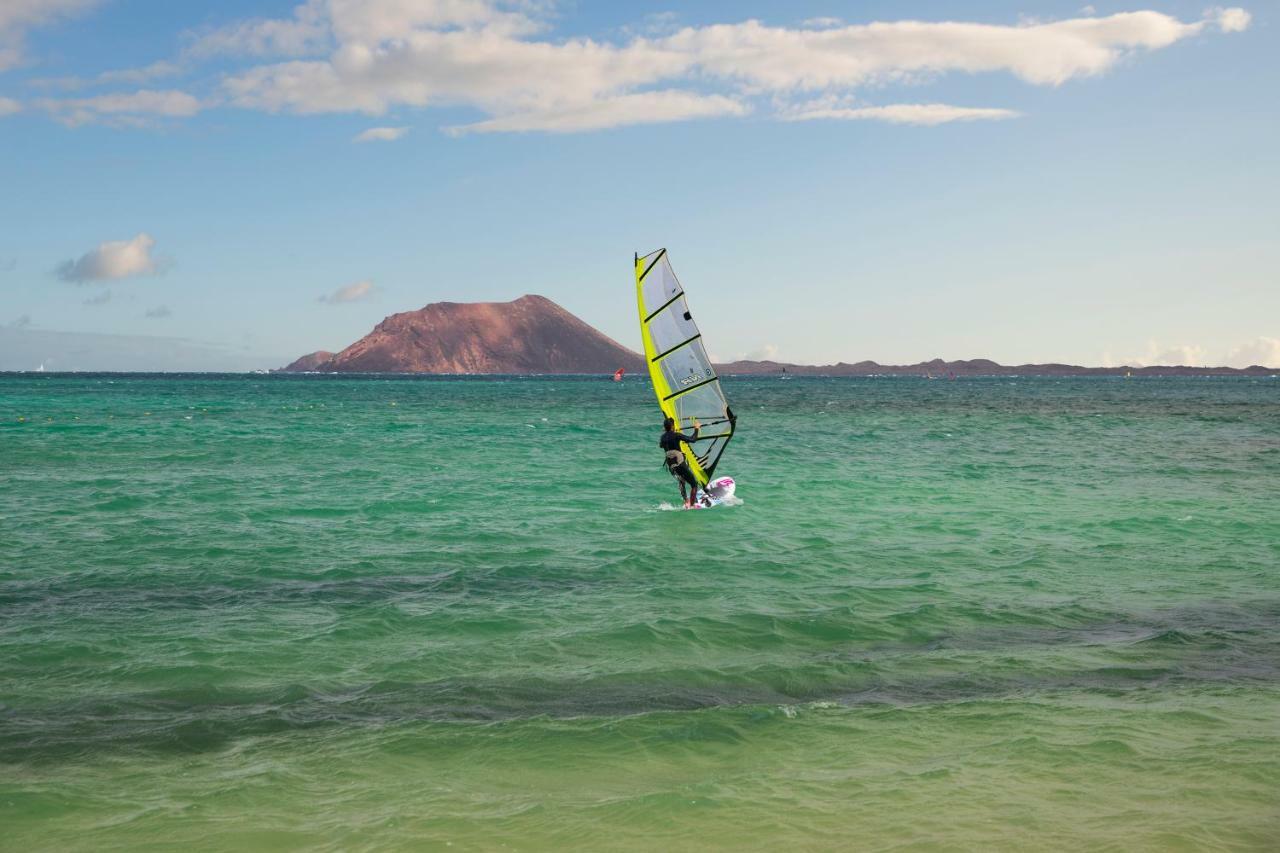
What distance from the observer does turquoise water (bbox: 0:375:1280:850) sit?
19.9ft

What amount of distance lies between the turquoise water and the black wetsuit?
0.84 meters

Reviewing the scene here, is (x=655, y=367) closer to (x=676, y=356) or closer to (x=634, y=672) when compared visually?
(x=676, y=356)

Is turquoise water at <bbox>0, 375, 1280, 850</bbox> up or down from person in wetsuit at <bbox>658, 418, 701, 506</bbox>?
down

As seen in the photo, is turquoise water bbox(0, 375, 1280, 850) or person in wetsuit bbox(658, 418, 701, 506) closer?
turquoise water bbox(0, 375, 1280, 850)

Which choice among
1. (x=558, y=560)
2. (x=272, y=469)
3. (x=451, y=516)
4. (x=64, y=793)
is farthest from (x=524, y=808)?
(x=272, y=469)

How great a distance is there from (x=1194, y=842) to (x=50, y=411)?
63.5 meters

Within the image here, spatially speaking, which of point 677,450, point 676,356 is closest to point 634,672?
point 677,450

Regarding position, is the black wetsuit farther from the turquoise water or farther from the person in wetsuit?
the turquoise water

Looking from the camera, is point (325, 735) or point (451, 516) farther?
point (451, 516)

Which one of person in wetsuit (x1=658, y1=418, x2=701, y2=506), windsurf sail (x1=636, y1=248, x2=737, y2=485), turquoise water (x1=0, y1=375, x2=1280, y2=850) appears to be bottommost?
turquoise water (x1=0, y1=375, x2=1280, y2=850)

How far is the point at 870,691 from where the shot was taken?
841cm

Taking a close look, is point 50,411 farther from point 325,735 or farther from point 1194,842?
point 1194,842

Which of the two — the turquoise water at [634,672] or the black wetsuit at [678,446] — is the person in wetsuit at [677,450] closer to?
the black wetsuit at [678,446]

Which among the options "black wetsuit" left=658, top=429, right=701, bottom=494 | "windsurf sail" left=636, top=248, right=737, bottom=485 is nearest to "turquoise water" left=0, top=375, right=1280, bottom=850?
"black wetsuit" left=658, top=429, right=701, bottom=494
